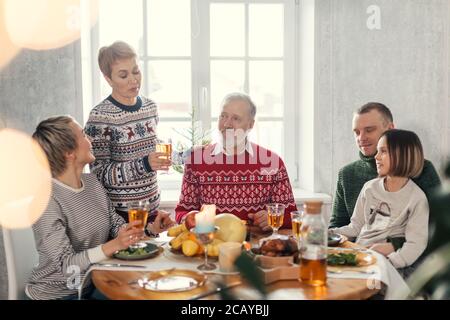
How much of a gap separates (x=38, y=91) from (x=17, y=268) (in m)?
1.50

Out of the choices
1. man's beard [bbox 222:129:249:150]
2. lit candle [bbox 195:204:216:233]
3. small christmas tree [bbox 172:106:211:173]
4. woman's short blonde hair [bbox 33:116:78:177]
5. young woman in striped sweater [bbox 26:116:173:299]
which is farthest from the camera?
small christmas tree [bbox 172:106:211:173]

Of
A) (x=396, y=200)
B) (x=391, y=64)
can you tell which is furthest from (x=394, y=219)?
(x=391, y=64)

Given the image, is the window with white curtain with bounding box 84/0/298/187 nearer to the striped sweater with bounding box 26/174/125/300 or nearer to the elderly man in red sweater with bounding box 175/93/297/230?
the elderly man in red sweater with bounding box 175/93/297/230

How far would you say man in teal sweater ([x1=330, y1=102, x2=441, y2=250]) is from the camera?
2.48 meters

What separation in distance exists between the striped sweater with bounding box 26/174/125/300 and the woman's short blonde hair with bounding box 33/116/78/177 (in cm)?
7

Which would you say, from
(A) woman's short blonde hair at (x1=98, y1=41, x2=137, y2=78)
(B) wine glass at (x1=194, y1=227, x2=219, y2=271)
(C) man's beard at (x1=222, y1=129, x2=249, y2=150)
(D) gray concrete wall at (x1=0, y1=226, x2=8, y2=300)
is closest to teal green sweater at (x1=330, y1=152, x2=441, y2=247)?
(C) man's beard at (x1=222, y1=129, x2=249, y2=150)

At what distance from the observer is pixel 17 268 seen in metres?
2.00

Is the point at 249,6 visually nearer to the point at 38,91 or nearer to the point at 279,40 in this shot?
the point at 279,40
